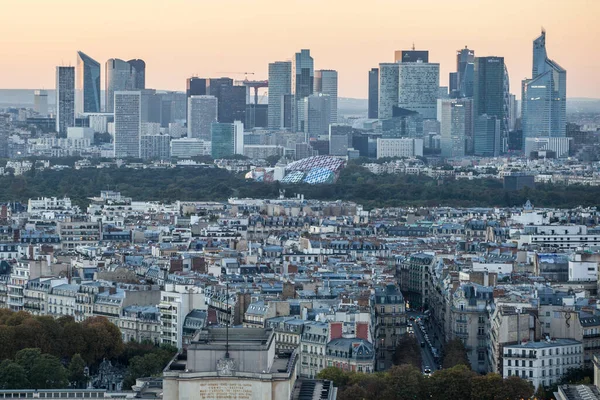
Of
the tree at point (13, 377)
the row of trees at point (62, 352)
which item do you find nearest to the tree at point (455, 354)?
the row of trees at point (62, 352)

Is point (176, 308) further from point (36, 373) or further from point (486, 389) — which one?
point (486, 389)

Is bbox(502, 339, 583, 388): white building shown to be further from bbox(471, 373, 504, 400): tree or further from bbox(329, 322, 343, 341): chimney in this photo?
bbox(329, 322, 343, 341): chimney

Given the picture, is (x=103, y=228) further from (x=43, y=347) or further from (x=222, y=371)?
(x=222, y=371)

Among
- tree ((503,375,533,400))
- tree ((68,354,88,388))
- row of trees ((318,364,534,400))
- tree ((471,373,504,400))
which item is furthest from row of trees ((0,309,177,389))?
tree ((503,375,533,400))

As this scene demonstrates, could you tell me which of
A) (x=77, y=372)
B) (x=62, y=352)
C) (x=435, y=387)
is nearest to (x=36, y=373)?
(x=77, y=372)

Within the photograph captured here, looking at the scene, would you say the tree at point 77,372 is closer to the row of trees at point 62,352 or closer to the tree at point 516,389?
the row of trees at point 62,352

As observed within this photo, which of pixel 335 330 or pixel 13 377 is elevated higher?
pixel 335 330

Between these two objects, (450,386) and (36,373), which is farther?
(36,373)
